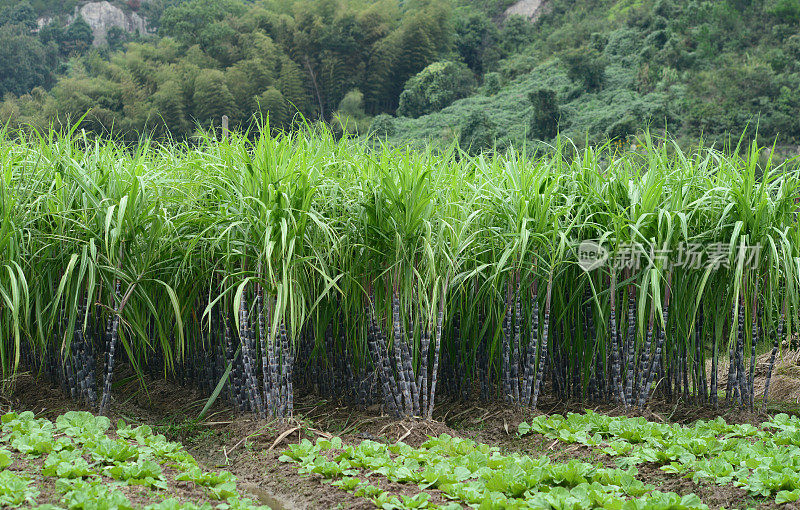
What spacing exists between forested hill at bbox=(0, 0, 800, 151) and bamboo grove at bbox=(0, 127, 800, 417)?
49.4 ft

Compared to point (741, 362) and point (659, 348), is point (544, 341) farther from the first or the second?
point (741, 362)

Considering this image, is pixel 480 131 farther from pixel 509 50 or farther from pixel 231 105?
pixel 509 50

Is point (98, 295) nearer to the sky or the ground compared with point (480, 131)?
nearer to the ground

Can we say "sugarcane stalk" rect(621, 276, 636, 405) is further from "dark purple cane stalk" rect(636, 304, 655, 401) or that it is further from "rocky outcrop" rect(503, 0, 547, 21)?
"rocky outcrop" rect(503, 0, 547, 21)

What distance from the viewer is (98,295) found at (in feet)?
11.1

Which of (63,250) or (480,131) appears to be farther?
(480,131)

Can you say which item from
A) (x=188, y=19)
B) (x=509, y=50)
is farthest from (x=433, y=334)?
(x=188, y=19)

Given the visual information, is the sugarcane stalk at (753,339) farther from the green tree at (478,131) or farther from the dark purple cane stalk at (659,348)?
the green tree at (478,131)

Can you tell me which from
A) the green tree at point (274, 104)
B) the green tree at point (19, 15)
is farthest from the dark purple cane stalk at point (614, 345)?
Answer: the green tree at point (19, 15)

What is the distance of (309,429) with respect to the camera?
318cm

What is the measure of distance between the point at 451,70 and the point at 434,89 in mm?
1444

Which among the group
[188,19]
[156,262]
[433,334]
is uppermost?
[188,19]

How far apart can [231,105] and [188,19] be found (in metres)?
11.2

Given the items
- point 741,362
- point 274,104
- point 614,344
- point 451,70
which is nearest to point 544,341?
point 614,344
